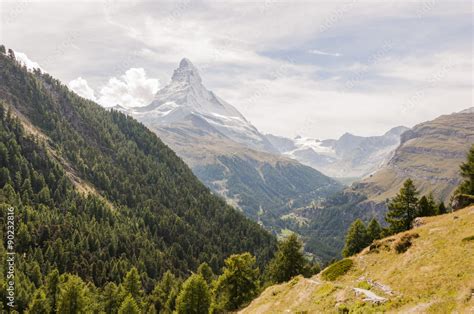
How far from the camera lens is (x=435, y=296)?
3050 cm

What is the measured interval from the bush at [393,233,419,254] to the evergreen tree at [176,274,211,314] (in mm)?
42957

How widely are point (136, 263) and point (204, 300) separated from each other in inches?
3628

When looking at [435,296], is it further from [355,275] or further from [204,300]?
[204,300]

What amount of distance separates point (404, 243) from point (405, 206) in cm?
3103

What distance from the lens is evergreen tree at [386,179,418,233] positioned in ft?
247

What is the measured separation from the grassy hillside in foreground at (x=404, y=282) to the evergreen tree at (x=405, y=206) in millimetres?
20916

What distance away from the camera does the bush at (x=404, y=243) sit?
4684 cm

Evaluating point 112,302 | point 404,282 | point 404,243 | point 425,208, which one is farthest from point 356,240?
point 112,302

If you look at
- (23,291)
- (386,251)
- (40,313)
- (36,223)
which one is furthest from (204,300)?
(36,223)

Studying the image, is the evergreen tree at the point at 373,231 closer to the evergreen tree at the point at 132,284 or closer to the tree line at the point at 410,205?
the tree line at the point at 410,205

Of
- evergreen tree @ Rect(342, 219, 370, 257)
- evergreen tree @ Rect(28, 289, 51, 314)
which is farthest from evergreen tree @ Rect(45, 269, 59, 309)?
evergreen tree @ Rect(342, 219, 370, 257)

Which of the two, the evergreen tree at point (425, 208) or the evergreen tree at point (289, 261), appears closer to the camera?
the evergreen tree at point (425, 208)

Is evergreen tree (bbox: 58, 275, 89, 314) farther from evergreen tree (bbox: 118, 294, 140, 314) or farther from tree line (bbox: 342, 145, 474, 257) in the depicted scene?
tree line (bbox: 342, 145, 474, 257)

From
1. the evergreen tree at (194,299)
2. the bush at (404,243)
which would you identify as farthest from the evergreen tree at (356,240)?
the bush at (404,243)
